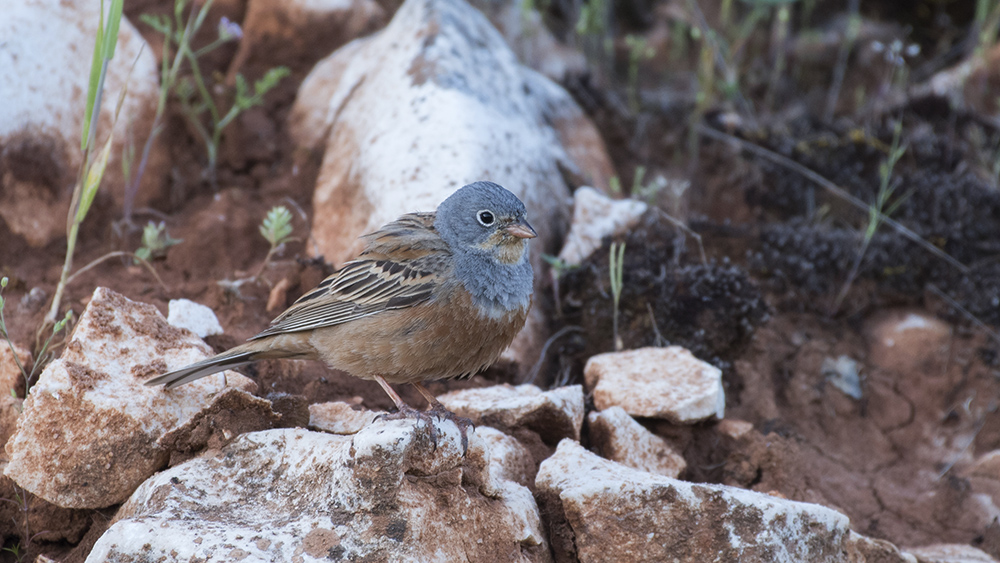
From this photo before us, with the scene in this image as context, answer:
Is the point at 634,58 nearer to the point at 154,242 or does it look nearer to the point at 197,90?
the point at 197,90

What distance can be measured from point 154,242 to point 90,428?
79.5 inches

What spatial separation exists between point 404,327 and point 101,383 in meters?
1.40

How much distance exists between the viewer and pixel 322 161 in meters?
6.55

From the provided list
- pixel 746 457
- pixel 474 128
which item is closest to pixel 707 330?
pixel 746 457

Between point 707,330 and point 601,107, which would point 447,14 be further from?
point 707,330

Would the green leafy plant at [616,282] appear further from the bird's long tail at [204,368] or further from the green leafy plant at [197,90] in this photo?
the green leafy plant at [197,90]

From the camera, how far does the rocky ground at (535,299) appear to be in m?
3.46

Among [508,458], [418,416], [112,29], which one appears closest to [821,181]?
[508,458]

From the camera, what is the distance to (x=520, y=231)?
14.3ft

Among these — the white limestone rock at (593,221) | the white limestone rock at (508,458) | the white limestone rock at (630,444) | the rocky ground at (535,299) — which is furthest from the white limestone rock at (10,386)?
the white limestone rock at (593,221)

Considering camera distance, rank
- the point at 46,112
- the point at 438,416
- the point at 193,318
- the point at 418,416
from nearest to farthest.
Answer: the point at 418,416 < the point at 438,416 < the point at 193,318 < the point at 46,112

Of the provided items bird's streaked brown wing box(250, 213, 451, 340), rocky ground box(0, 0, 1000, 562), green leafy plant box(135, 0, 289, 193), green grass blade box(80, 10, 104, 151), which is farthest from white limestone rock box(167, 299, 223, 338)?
green leafy plant box(135, 0, 289, 193)

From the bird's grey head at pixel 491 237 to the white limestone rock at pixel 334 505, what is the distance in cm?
93

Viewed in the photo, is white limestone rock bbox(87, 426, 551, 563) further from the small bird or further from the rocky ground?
the small bird
